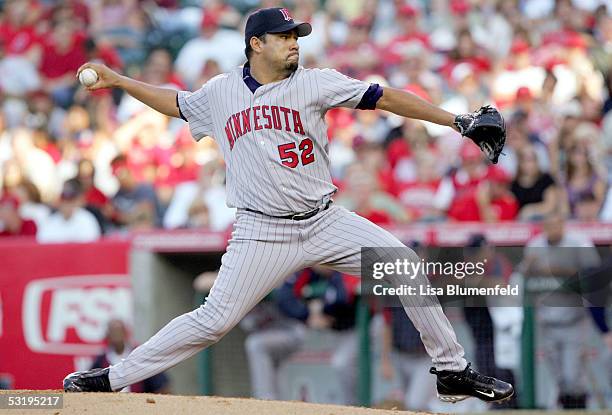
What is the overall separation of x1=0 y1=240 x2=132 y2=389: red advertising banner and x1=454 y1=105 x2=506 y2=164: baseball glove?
188 inches

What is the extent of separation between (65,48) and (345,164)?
4.66m

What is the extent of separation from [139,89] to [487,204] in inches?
176

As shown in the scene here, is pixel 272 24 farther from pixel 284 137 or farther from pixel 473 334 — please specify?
pixel 473 334

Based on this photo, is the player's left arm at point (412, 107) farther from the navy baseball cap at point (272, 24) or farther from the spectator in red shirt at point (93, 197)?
the spectator in red shirt at point (93, 197)

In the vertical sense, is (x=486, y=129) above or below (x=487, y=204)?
below

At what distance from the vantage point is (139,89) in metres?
5.96

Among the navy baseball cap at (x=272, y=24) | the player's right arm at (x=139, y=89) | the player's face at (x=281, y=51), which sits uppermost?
the navy baseball cap at (x=272, y=24)

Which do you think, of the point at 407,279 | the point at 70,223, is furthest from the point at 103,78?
the point at 70,223

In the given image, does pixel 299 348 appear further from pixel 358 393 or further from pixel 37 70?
pixel 37 70

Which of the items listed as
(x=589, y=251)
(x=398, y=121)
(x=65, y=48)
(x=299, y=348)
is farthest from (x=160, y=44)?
(x=589, y=251)

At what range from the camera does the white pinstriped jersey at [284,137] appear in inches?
223

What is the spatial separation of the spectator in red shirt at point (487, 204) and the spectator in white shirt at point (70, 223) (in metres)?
3.38

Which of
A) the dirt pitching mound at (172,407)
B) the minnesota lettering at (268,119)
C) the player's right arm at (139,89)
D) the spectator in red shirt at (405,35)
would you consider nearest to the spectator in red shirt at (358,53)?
the spectator in red shirt at (405,35)

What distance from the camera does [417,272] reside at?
5715mm
